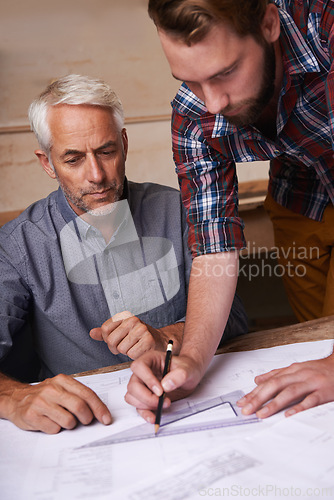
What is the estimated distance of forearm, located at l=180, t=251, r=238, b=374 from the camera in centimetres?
103

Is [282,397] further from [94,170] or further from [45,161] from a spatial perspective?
[45,161]

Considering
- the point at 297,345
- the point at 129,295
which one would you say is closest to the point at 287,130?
the point at 297,345

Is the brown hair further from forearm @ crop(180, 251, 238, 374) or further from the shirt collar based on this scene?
forearm @ crop(180, 251, 238, 374)

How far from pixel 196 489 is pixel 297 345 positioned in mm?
517

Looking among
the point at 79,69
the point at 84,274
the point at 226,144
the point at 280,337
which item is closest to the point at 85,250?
the point at 84,274

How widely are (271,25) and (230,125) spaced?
0.24 meters

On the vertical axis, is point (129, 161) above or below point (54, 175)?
below

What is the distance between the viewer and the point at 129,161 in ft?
9.96

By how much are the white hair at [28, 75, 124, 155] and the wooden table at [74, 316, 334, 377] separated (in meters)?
0.70

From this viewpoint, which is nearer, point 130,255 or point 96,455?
point 96,455

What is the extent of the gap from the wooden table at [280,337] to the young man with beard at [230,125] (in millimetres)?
94

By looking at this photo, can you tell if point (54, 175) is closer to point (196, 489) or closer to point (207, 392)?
point (207, 392)

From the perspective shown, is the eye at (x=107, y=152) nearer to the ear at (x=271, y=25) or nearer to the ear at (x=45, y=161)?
the ear at (x=45, y=161)

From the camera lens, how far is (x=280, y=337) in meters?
1.16
